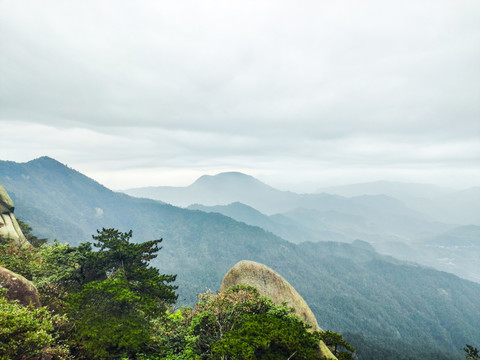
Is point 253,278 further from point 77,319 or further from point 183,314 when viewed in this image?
point 77,319

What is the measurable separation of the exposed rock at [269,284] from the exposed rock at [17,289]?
758 inches

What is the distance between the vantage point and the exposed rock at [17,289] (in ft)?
52.0

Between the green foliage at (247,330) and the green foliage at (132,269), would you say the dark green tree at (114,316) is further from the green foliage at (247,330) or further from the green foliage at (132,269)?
the green foliage at (247,330)

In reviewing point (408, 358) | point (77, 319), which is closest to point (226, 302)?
point (77, 319)

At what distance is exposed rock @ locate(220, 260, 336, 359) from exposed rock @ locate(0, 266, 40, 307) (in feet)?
63.2

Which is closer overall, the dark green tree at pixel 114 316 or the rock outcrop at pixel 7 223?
the dark green tree at pixel 114 316

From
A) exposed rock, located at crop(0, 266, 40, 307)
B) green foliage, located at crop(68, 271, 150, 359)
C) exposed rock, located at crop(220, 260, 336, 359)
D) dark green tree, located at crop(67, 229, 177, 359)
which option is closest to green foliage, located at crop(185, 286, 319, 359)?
dark green tree, located at crop(67, 229, 177, 359)

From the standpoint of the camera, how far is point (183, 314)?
→ 20016 millimetres

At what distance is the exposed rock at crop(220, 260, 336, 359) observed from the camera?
91.9ft

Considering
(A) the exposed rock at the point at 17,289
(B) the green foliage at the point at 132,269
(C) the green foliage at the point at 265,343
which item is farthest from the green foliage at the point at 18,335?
(B) the green foliage at the point at 132,269

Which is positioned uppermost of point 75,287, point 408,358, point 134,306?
point 134,306

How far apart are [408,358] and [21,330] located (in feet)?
568

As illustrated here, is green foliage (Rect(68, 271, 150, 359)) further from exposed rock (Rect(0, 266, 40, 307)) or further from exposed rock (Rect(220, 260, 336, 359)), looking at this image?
exposed rock (Rect(220, 260, 336, 359))

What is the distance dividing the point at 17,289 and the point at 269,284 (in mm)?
24309
